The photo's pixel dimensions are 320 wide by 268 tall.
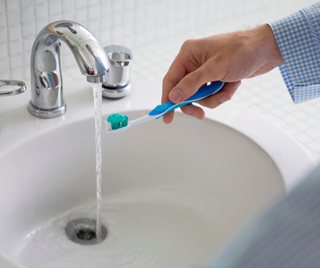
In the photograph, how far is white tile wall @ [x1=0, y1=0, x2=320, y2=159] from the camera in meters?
0.70

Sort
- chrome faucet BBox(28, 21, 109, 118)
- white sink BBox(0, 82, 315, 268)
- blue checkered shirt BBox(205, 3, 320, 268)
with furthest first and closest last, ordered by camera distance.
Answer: white sink BBox(0, 82, 315, 268), chrome faucet BBox(28, 21, 109, 118), blue checkered shirt BBox(205, 3, 320, 268)

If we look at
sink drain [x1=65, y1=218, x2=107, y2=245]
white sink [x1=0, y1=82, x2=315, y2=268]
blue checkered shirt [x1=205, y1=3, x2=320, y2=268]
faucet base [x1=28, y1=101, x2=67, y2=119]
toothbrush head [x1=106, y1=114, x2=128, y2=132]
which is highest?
blue checkered shirt [x1=205, y1=3, x2=320, y2=268]

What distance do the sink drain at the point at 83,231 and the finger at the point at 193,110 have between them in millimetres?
253

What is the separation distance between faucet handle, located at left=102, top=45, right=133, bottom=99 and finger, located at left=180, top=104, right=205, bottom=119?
0.40ft

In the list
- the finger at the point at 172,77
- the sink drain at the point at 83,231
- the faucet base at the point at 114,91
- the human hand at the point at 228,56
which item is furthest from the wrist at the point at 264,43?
the sink drain at the point at 83,231

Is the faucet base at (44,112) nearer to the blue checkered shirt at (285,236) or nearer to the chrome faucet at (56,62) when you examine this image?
the chrome faucet at (56,62)

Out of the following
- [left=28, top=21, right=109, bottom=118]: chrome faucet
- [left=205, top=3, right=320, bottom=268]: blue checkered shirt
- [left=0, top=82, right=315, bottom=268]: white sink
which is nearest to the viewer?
[left=205, top=3, right=320, bottom=268]: blue checkered shirt

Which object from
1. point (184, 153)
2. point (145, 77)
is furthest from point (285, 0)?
point (184, 153)

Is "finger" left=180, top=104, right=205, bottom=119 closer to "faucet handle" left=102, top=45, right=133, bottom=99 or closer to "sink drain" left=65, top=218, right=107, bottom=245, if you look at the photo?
"faucet handle" left=102, top=45, right=133, bottom=99

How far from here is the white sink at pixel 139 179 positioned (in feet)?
1.97

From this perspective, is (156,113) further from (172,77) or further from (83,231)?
(83,231)

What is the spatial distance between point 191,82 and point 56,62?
21 cm

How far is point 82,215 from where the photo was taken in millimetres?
699

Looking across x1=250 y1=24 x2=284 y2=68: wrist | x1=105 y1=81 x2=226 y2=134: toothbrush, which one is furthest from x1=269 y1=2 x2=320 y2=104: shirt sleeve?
x1=105 y1=81 x2=226 y2=134: toothbrush
